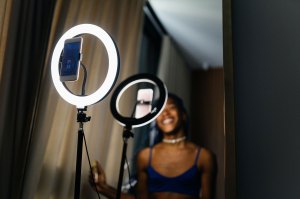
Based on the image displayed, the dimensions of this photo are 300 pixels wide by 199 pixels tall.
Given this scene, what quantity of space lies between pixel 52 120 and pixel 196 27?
619mm

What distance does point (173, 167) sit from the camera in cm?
106

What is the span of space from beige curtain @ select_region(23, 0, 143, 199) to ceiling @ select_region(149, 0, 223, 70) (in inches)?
5.6

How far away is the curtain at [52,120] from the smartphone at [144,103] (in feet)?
0.61

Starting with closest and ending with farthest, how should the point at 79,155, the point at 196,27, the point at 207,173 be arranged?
1. the point at 79,155
2. the point at 207,173
3. the point at 196,27

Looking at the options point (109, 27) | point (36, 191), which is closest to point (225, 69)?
point (109, 27)

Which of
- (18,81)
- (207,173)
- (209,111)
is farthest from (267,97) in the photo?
(18,81)

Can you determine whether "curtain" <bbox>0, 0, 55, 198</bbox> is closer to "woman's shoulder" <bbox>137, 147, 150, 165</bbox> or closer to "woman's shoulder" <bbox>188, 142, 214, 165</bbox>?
"woman's shoulder" <bbox>137, 147, 150, 165</bbox>

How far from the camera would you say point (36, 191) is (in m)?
0.91

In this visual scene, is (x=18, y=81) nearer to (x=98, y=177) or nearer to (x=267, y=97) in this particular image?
(x=98, y=177)

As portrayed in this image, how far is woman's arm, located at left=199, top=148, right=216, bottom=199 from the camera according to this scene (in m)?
0.98

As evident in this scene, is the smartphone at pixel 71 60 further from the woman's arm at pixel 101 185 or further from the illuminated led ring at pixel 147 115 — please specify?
the woman's arm at pixel 101 185

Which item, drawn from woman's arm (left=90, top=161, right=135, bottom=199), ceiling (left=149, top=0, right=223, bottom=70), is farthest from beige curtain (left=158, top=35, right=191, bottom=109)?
woman's arm (left=90, top=161, right=135, bottom=199)

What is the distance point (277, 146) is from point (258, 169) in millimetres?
85

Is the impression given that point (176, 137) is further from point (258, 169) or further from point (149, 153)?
point (258, 169)
